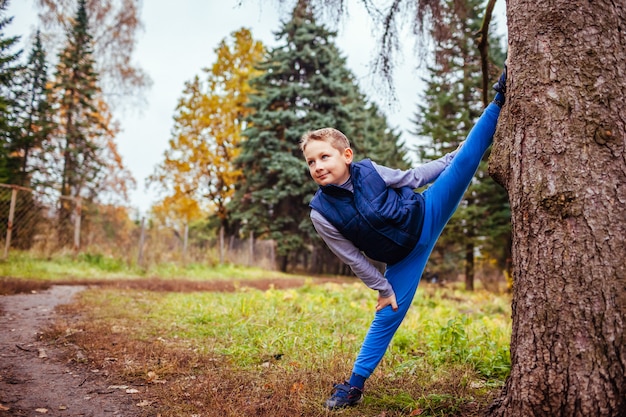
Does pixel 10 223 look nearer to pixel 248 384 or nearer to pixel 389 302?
pixel 248 384

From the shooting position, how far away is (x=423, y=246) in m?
2.42

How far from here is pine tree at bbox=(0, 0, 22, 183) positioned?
36.8 ft

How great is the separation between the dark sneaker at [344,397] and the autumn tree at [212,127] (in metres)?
19.4

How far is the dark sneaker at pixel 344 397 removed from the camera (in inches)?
87.9

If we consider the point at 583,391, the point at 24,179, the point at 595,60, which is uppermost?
the point at 24,179

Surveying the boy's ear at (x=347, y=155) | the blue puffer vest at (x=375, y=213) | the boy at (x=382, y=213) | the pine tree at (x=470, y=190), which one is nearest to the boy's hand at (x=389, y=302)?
the boy at (x=382, y=213)

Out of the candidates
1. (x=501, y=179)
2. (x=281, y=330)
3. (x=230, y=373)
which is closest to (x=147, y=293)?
(x=281, y=330)

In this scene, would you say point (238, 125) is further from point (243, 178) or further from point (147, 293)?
point (147, 293)

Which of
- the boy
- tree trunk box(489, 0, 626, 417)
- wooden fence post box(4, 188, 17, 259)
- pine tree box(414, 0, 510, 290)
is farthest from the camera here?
pine tree box(414, 0, 510, 290)

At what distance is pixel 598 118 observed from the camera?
1.68 m

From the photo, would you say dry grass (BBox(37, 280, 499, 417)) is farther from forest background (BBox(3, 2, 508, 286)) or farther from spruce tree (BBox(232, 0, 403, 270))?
spruce tree (BBox(232, 0, 403, 270))

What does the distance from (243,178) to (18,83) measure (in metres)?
9.98

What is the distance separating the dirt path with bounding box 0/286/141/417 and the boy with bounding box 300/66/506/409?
1.28 metres

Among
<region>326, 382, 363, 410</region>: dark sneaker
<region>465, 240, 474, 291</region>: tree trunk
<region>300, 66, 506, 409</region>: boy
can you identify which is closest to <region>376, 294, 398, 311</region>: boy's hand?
<region>300, 66, 506, 409</region>: boy
